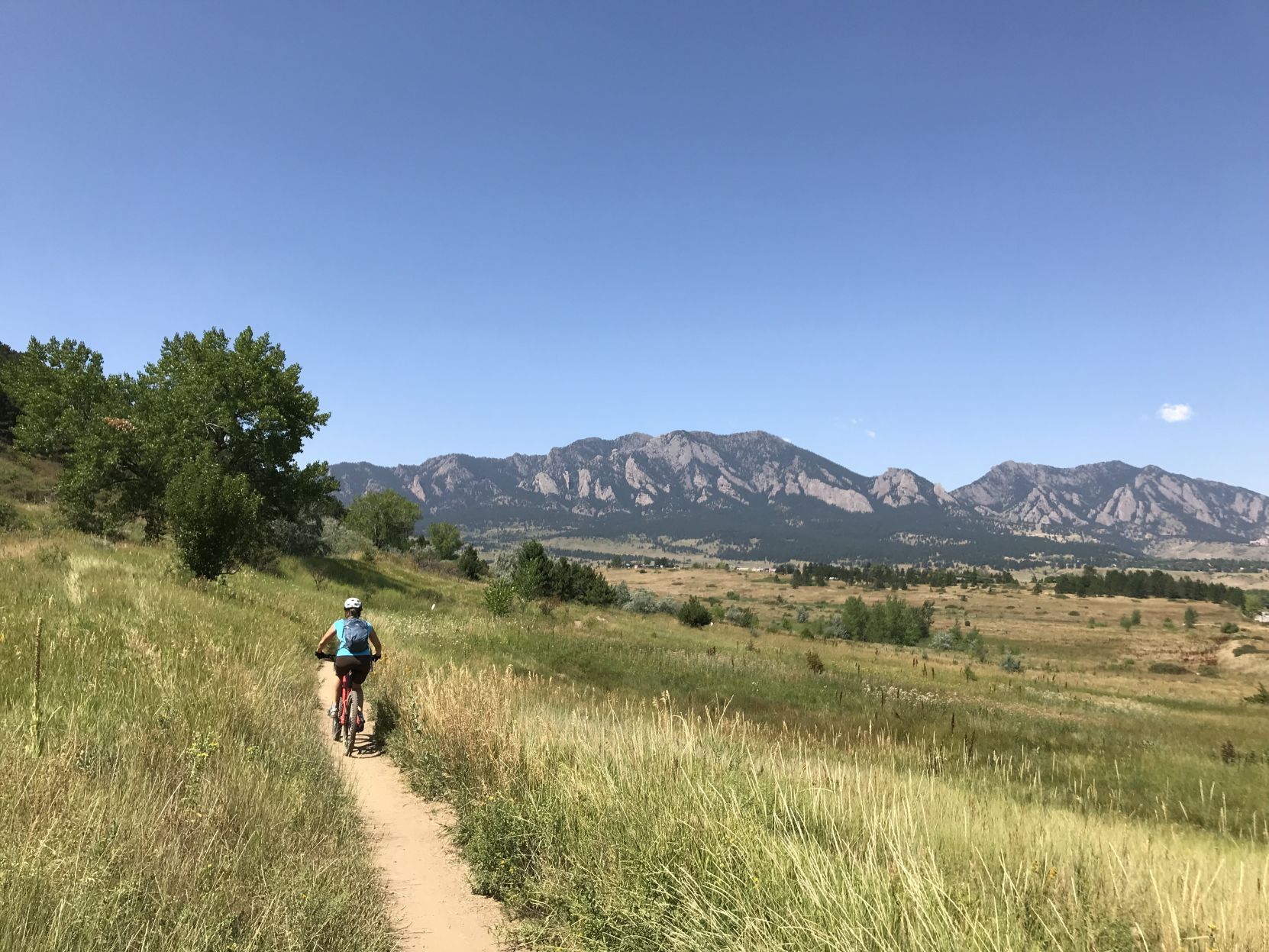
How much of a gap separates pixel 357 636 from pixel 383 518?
293 feet

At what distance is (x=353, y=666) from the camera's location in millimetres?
9703

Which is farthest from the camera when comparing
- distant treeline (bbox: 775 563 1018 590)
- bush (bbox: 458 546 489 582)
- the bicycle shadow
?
distant treeline (bbox: 775 563 1018 590)

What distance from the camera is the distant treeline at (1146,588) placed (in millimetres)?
137375

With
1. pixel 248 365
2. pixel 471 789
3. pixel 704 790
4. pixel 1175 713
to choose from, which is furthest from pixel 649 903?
pixel 248 365

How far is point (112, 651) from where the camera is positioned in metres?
7.46

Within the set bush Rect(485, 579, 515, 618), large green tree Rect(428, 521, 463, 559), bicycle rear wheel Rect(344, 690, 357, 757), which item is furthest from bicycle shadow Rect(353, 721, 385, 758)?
large green tree Rect(428, 521, 463, 559)

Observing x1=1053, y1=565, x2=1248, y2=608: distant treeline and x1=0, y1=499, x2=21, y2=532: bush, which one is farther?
x1=1053, y1=565, x2=1248, y2=608: distant treeline

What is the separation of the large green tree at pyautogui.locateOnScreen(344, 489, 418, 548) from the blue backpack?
271 feet

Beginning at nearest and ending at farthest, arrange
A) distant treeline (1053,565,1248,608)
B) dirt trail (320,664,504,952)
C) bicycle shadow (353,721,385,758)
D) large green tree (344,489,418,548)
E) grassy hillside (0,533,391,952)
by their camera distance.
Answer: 1. grassy hillside (0,533,391,952)
2. dirt trail (320,664,504,952)
3. bicycle shadow (353,721,385,758)
4. large green tree (344,489,418,548)
5. distant treeline (1053,565,1248,608)

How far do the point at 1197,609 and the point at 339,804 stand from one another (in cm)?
14772

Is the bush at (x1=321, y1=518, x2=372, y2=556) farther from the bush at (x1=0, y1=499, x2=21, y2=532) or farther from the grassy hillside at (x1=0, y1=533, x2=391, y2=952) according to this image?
the grassy hillside at (x1=0, y1=533, x2=391, y2=952)

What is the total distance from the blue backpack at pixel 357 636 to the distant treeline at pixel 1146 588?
168984 mm

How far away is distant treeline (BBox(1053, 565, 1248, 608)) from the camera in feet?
451

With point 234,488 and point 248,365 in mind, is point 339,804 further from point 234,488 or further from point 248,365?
point 248,365
